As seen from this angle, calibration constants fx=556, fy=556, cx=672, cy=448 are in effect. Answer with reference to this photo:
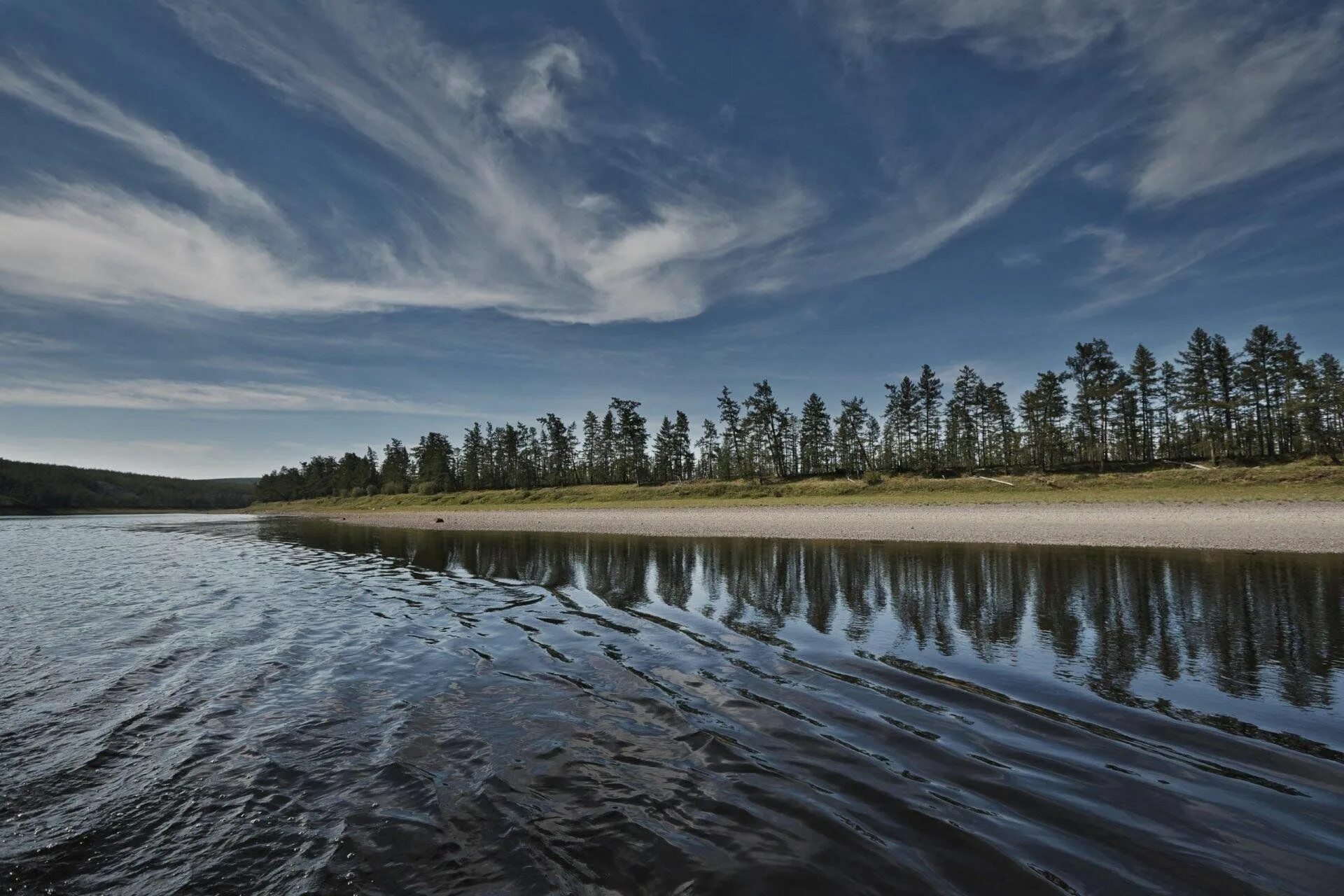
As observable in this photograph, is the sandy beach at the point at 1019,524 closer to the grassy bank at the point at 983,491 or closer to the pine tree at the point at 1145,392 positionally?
the grassy bank at the point at 983,491

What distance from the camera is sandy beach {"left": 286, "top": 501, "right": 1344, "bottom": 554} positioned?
96.4 ft

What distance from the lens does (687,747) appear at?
722cm

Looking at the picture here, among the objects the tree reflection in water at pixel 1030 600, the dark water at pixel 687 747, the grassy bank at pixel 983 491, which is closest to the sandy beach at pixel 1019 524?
the tree reflection in water at pixel 1030 600

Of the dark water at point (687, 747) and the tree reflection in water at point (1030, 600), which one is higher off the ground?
the dark water at point (687, 747)

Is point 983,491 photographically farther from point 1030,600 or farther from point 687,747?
point 687,747

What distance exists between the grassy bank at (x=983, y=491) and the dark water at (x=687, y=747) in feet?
Answer: 136

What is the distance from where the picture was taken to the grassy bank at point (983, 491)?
48.5 meters

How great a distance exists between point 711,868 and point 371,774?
4294 millimetres

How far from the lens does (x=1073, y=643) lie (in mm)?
11727

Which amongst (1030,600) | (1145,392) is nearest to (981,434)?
(1145,392)

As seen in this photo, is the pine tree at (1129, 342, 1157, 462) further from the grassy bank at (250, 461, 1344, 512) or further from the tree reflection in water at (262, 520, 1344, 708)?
the tree reflection in water at (262, 520, 1344, 708)

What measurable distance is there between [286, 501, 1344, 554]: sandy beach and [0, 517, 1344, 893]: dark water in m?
16.0

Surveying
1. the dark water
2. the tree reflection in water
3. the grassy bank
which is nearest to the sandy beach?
the tree reflection in water

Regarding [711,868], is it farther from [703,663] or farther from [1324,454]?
[1324,454]
